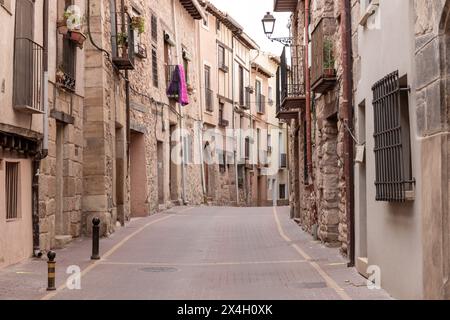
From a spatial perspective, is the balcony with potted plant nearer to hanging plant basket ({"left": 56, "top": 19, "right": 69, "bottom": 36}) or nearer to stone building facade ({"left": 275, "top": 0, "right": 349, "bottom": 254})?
hanging plant basket ({"left": 56, "top": 19, "right": 69, "bottom": 36})

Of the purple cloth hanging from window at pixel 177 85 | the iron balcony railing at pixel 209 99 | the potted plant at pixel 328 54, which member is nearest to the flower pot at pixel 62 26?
the potted plant at pixel 328 54

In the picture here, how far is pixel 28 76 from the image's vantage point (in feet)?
36.4

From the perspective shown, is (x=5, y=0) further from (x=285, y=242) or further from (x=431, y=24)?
(x=285, y=242)

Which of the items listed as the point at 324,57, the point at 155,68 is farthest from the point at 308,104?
the point at 155,68

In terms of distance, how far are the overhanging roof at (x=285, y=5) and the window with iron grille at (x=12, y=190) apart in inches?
391

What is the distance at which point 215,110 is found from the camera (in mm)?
31281

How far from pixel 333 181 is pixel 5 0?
6.90 metres

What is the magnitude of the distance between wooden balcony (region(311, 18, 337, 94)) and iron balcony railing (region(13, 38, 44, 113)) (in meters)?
5.05

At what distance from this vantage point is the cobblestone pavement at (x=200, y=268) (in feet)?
28.4

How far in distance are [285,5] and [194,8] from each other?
29.9 ft

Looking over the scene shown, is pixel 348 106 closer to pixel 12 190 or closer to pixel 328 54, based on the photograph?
pixel 328 54

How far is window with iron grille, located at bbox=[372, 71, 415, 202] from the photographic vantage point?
733 centimetres

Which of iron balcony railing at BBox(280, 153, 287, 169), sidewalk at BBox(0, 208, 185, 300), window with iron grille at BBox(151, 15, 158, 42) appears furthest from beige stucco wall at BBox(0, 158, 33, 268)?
iron balcony railing at BBox(280, 153, 287, 169)

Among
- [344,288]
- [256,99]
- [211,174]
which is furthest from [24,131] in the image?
[256,99]
